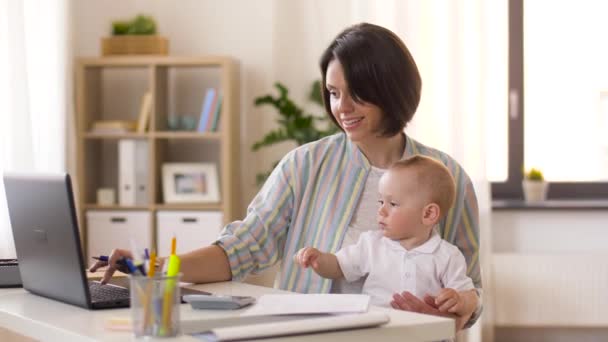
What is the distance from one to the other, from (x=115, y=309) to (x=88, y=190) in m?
3.13

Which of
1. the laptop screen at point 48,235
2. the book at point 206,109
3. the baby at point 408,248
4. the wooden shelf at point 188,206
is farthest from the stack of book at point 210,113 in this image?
the laptop screen at point 48,235

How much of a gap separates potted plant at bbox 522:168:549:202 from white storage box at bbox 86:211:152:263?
190 centimetres

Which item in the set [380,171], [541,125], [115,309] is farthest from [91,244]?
[115,309]

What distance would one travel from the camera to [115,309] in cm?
172

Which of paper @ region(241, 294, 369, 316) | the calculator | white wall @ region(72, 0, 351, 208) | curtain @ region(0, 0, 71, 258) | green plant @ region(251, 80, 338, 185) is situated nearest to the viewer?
→ paper @ region(241, 294, 369, 316)

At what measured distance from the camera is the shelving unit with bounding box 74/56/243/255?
458cm

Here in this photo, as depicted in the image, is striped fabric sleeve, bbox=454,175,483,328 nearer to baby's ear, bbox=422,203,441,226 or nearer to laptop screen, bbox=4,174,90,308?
baby's ear, bbox=422,203,441,226

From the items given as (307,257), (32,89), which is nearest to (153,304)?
(307,257)

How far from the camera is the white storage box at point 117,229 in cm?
460

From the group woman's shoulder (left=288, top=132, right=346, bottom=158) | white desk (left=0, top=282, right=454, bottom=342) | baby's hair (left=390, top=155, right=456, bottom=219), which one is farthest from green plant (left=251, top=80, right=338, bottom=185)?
white desk (left=0, top=282, right=454, bottom=342)

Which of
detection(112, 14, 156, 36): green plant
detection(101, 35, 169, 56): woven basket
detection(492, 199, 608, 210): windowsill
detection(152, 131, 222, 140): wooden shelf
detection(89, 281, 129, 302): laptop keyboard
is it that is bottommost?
detection(492, 199, 608, 210): windowsill

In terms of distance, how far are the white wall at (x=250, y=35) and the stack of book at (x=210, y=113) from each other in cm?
31

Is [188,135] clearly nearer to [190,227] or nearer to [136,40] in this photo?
[190,227]

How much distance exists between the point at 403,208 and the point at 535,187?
111 inches
